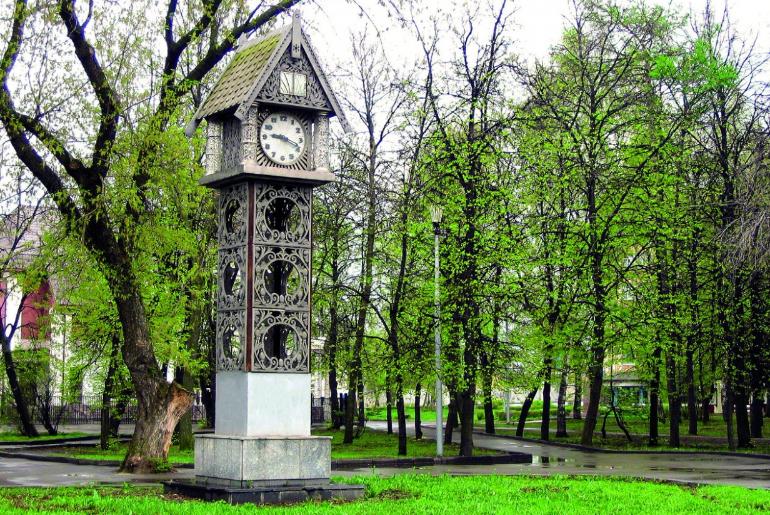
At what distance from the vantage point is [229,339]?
44.5ft

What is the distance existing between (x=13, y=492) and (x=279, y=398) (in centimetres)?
389

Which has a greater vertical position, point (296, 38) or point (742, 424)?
point (296, 38)

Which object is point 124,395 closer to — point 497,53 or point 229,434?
point 497,53

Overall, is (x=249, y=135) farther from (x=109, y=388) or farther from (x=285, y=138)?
(x=109, y=388)

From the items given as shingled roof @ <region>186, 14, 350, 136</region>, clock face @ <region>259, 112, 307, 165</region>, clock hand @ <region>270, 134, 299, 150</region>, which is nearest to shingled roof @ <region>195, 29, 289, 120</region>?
shingled roof @ <region>186, 14, 350, 136</region>

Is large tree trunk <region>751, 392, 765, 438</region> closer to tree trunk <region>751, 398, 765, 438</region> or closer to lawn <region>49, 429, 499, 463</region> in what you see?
tree trunk <region>751, 398, 765, 438</region>

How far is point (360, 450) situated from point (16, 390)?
1515 centimetres

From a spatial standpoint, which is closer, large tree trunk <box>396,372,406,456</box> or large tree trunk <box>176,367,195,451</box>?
large tree trunk <box>396,372,406,456</box>

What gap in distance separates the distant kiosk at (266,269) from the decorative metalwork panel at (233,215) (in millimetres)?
15

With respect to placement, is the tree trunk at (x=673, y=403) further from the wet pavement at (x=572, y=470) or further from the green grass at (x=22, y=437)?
the green grass at (x=22, y=437)

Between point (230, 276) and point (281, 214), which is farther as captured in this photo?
point (281, 214)

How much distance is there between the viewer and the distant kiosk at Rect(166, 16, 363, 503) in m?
12.7

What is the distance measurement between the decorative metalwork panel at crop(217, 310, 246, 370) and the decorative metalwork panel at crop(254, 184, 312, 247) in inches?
40.5

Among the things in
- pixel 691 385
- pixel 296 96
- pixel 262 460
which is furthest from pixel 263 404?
pixel 691 385
